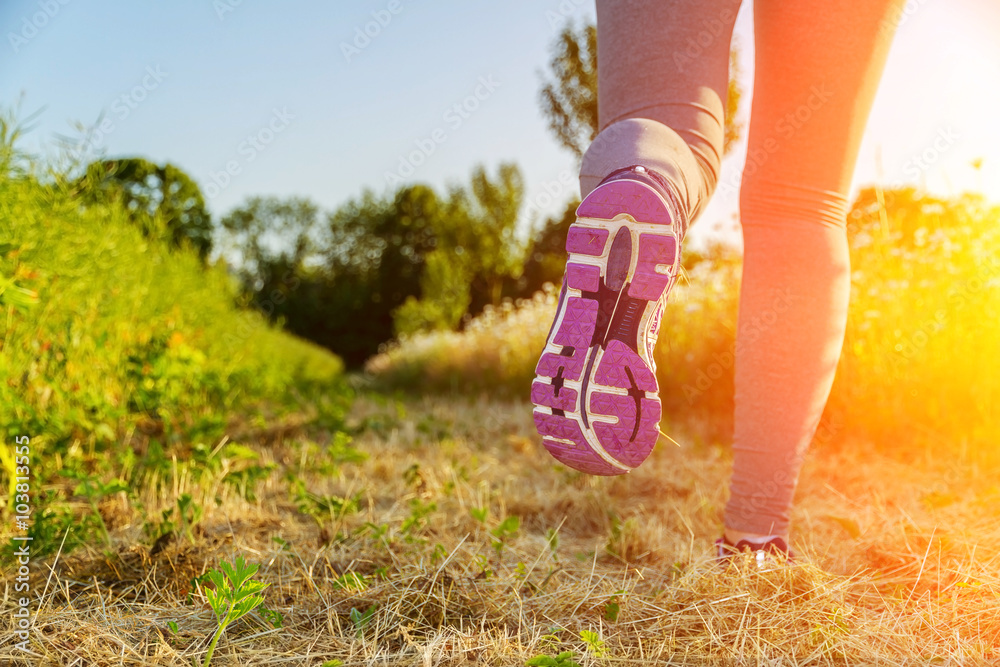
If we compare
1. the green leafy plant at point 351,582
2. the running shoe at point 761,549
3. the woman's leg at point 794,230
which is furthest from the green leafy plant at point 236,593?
the woman's leg at point 794,230

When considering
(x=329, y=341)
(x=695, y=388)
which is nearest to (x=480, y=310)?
(x=329, y=341)

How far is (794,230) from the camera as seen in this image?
1.24 metres

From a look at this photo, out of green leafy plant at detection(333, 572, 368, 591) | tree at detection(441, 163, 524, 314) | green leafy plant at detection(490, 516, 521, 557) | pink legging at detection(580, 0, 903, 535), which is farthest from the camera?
tree at detection(441, 163, 524, 314)

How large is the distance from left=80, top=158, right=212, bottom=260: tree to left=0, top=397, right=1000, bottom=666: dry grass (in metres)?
2.01

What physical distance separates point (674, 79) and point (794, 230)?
1.22 feet

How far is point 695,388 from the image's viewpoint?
12.3 feet

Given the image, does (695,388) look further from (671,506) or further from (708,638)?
(708,638)

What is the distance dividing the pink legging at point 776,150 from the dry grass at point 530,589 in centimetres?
24

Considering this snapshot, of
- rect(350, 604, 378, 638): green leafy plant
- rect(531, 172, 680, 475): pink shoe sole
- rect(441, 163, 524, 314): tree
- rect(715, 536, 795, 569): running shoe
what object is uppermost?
rect(441, 163, 524, 314): tree

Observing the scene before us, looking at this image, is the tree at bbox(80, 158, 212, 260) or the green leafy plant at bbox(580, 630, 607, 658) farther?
the tree at bbox(80, 158, 212, 260)

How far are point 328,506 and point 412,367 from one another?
7944 millimetres

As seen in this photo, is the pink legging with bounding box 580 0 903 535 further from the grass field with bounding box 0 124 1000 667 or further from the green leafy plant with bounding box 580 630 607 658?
the green leafy plant with bounding box 580 630 607 658

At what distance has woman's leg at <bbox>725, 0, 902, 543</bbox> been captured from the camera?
120 centimetres

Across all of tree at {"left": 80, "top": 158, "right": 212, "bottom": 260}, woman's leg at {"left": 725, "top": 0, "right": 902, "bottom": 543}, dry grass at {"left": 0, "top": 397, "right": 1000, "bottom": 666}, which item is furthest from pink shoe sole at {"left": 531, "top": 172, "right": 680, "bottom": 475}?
tree at {"left": 80, "top": 158, "right": 212, "bottom": 260}
